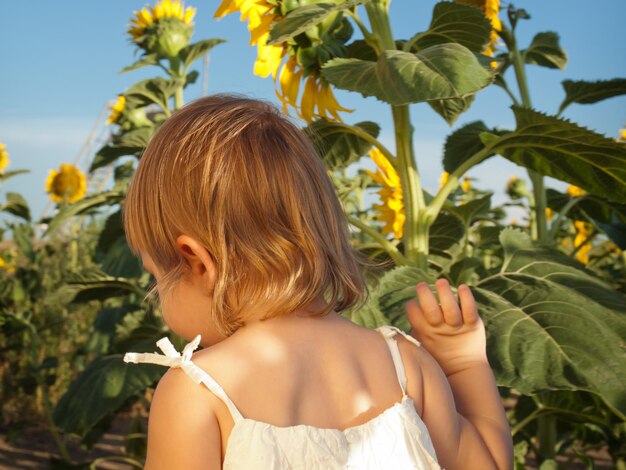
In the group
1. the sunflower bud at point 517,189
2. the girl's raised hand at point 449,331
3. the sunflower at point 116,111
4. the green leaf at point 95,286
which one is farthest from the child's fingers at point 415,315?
the sunflower bud at point 517,189

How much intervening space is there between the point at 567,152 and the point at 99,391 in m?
1.09

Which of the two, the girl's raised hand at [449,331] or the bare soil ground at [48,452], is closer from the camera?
the girl's raised hand at [449,331]

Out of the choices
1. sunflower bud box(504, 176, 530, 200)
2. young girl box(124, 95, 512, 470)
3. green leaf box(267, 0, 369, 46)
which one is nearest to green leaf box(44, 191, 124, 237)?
green leaf box(267, 0, 369, 46)

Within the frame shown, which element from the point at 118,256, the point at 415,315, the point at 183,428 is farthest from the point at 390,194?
the point at 183,428

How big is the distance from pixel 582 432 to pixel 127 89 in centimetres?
138

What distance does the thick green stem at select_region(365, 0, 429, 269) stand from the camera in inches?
46.8

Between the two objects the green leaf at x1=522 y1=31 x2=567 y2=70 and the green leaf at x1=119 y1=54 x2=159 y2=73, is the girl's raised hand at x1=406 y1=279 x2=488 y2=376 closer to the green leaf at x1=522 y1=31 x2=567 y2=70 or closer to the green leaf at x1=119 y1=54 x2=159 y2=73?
the green leaf at x1=522 y1=31 x2=567 y2=70

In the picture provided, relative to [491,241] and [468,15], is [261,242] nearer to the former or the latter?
[468,15]

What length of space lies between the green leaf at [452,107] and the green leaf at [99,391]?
856 mm

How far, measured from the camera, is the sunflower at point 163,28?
7.34 ft

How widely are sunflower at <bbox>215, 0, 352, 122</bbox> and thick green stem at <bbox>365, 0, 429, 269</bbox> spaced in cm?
10

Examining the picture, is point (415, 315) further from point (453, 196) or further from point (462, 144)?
point (453, 196)

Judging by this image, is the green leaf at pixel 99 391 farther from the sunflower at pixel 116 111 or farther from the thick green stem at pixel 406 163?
the sunflower at pixel 116 111

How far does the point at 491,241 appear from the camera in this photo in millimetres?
1673
